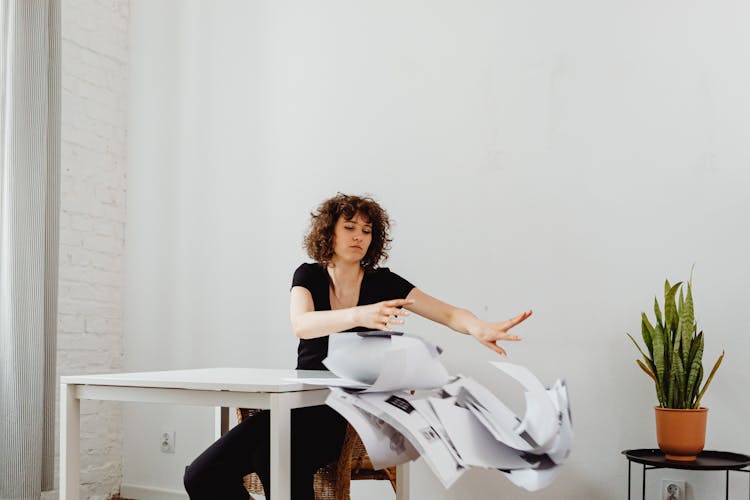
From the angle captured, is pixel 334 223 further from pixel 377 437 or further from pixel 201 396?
pixel 377 437

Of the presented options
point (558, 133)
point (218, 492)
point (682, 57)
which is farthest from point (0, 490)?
point (682, 57)

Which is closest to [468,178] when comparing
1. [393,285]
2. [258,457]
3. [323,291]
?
[393,285]

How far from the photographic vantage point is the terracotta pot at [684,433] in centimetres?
211

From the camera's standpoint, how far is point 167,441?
3393mm

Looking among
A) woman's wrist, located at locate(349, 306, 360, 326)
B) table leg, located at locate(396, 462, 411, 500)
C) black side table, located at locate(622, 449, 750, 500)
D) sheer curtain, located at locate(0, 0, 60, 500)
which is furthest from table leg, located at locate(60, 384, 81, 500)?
black side table, located at locate(622, 449, 750, 500)

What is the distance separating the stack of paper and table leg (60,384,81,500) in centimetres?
73

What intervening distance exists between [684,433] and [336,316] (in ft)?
3.41

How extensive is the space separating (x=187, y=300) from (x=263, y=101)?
95 centimetres

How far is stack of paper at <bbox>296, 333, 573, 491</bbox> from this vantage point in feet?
4.02

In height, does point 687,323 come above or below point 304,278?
below

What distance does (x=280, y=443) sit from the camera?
1.55 meters

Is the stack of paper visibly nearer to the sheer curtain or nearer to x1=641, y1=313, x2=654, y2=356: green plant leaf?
x1=641, y1=313, x2=654, y2=356: green plant leaf

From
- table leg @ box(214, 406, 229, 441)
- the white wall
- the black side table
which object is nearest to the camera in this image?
the black side table

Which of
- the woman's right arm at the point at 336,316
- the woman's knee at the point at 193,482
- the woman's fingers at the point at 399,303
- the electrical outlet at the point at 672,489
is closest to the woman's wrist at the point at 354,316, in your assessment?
the woman's right arm at the point at 336,316
